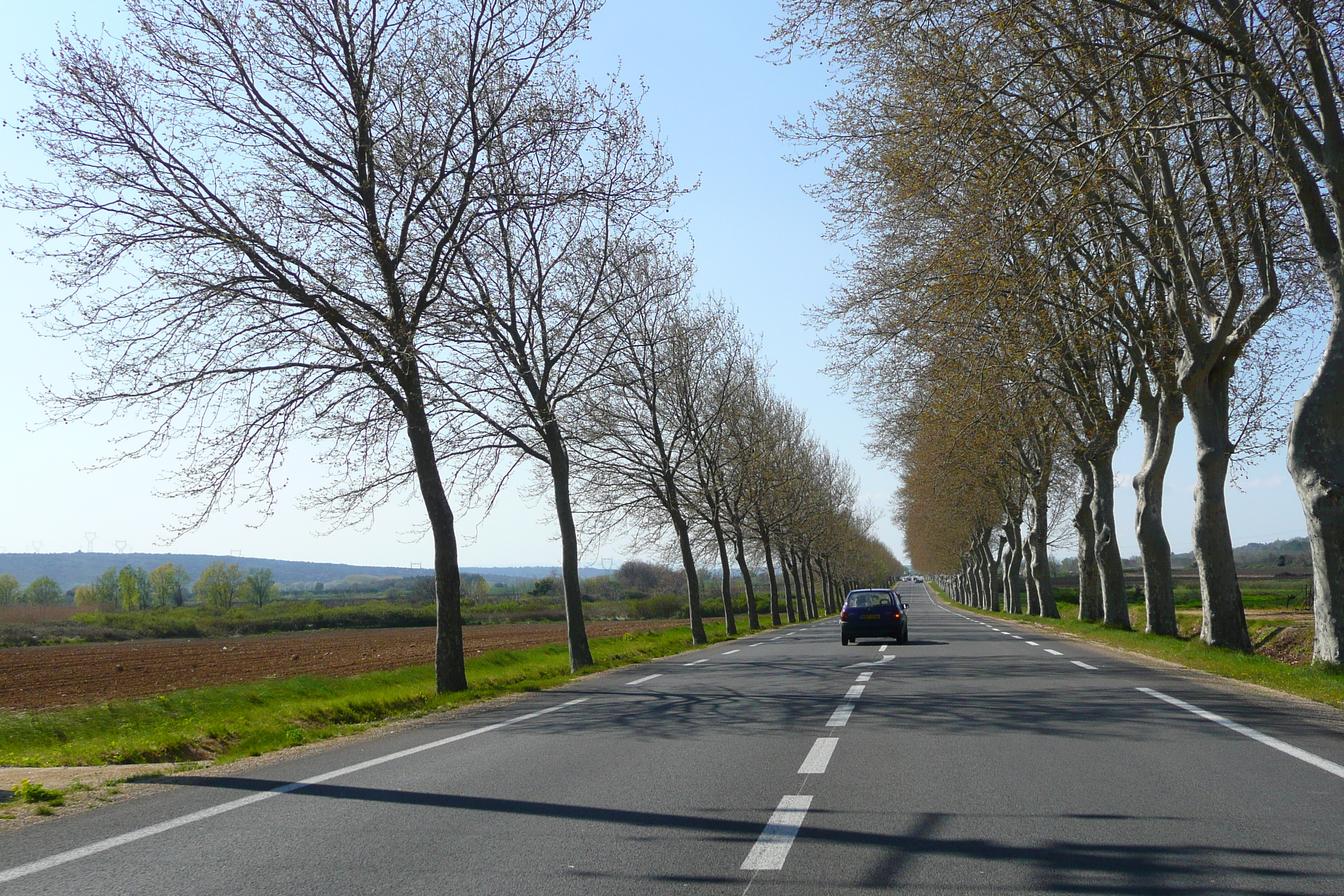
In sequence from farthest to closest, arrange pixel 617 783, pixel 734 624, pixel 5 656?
pixel 5 656 < pixel 734 624 < pixel 617 783

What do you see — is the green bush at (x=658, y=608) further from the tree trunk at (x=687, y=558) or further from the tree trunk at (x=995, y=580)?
the tree trunk at (x=687, y=558)

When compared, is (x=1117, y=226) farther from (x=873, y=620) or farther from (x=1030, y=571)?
(x=1030, y=571)

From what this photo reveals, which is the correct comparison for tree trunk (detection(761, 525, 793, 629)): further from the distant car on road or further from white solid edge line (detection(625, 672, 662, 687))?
white solid edge line (detection(625, 672, 662, 687))

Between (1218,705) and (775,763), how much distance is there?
18.9ft

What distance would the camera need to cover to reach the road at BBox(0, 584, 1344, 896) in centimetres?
447

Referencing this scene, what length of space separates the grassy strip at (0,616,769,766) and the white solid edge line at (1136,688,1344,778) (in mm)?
8876

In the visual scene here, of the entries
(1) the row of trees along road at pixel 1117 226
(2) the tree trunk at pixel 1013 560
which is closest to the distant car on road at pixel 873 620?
(1) the row of trees along road at pixel 1117 226

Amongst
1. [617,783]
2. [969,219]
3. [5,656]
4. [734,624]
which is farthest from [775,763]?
[5,656]

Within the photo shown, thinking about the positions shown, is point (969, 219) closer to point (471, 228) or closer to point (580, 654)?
point (471, 228)

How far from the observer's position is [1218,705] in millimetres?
10359

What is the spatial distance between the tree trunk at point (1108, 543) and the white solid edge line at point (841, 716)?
21.6 meters

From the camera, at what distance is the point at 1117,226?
1878 centimetres

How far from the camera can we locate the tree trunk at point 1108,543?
97.9 ft

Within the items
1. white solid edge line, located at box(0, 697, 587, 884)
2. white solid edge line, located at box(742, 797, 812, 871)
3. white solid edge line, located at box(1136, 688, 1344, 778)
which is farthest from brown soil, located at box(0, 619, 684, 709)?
white solid edge line, located at box(1136, 688, 1344, 778)
